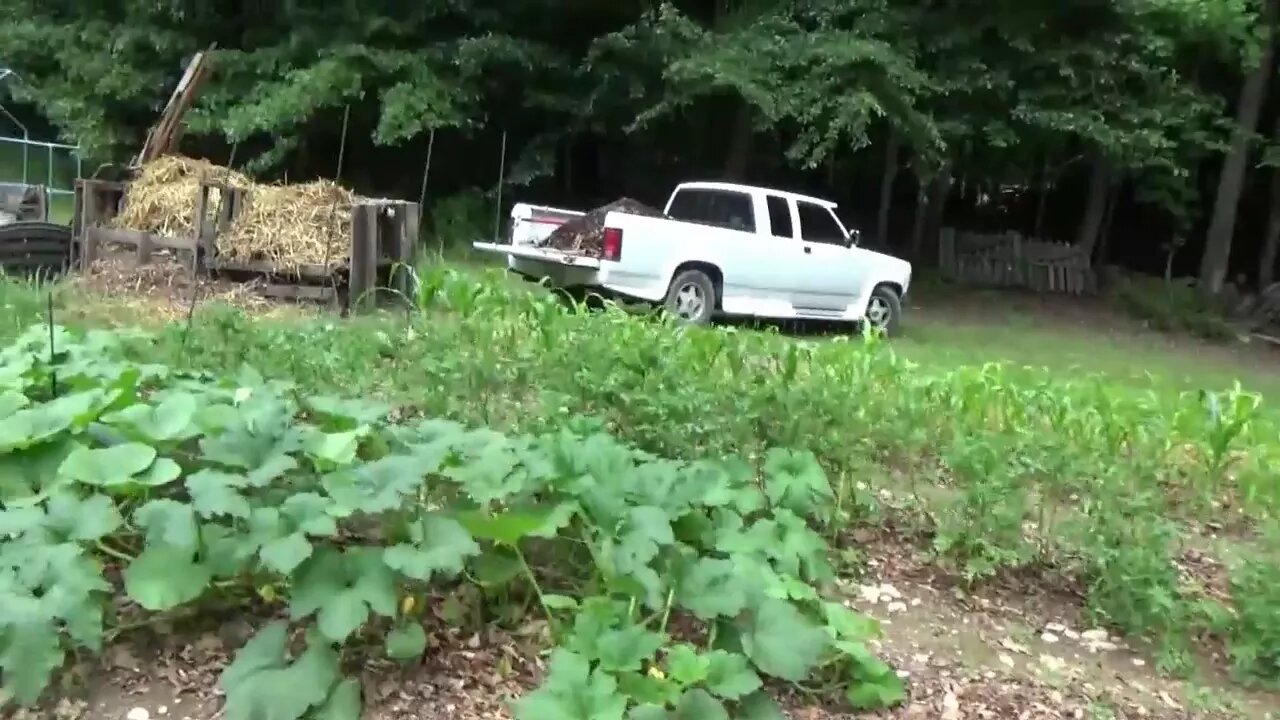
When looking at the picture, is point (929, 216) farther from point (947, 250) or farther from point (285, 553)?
point (285, 553)

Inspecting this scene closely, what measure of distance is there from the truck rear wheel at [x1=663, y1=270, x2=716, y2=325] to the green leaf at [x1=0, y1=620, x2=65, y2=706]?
31.5ft

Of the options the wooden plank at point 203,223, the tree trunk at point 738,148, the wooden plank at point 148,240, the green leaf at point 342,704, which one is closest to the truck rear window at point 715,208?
the wooden plank at point 203,223

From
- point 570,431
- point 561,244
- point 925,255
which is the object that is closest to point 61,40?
point 561,244

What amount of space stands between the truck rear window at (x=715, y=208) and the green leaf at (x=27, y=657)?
10375 millimetres

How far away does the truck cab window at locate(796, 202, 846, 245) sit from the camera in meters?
13.4

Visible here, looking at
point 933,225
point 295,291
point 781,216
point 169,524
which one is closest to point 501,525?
point 169,524

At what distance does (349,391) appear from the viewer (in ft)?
17.2

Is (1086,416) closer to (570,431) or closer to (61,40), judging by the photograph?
(570,431)

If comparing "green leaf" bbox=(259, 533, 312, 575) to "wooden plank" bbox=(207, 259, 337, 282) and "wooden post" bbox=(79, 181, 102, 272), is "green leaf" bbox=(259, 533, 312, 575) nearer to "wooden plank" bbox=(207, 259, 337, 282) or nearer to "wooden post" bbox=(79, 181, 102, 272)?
"wooden plank" bbox=(207, 259, 337, 282)

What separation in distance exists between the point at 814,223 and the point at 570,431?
9.91 metres

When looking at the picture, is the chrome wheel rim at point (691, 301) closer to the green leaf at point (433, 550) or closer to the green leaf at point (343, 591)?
the green leaf at point (433, 550)

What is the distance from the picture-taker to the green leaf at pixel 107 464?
3.08 metres

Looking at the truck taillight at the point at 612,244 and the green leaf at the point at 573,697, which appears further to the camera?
the truck taillight at the point at 612,244

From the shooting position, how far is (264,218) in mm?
10281
